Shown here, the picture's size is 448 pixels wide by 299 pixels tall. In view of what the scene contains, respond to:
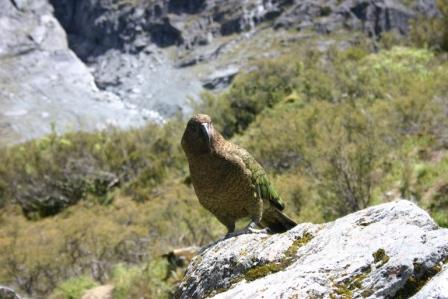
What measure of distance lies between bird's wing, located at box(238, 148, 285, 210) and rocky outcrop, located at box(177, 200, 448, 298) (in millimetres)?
758

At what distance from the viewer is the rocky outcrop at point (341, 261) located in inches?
120

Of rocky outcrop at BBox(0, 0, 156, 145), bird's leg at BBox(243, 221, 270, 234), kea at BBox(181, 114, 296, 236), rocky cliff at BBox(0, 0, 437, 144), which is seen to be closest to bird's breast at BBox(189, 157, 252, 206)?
kea at BBox(181, 114, 296, 236)

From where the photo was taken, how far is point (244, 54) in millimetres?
98562

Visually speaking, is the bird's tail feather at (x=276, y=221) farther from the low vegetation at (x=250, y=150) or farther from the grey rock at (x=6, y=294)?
the low vegetation at (x=250, y=150)

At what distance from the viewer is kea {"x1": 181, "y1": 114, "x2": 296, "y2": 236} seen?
5.09 m

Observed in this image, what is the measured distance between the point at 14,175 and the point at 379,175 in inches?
1197

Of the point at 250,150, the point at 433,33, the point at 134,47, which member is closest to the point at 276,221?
the point at 250,150

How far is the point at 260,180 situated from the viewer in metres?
5.56

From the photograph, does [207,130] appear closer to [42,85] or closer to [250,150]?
[250,150]

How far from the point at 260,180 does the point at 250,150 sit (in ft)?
69.3

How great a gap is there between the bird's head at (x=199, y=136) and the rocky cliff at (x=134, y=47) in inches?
3140

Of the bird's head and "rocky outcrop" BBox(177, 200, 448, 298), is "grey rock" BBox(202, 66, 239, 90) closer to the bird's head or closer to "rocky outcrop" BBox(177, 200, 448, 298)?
the bird's head

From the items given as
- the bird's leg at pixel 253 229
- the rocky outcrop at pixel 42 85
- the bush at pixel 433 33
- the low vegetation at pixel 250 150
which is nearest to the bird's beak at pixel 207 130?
the bird's leg at pixel 253 229

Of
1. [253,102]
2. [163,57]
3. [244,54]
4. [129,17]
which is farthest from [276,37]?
[253,102]
